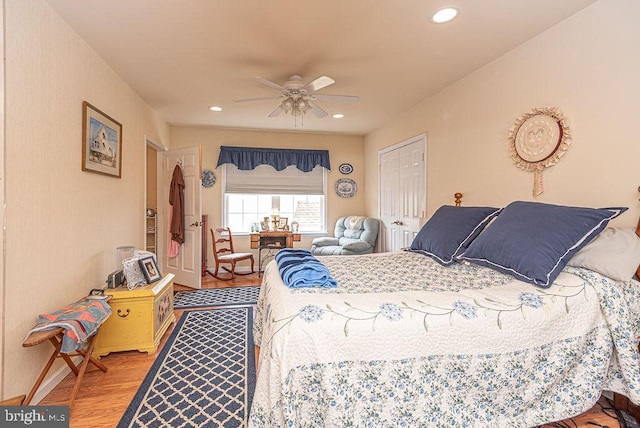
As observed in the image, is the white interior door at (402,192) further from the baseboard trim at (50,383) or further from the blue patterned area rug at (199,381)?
the baseboard trim at (50,383)

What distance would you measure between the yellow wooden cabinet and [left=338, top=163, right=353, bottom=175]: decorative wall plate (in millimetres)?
4057

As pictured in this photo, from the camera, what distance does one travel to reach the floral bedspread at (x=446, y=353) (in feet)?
4.14

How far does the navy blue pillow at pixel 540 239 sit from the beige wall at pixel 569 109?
0.41m

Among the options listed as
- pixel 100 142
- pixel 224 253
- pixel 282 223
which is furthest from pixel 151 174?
pixel 100 142

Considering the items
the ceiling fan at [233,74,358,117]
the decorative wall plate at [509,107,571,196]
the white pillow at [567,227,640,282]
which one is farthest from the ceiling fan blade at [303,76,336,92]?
the white pillow at [567,227,640,282]

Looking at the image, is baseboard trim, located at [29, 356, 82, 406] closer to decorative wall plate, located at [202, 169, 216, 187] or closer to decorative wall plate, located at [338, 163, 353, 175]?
decorative wall plate, located at [202, 169, 216, 187]

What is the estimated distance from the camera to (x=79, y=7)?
2.06 metres

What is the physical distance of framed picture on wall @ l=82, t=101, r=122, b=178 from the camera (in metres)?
2.47

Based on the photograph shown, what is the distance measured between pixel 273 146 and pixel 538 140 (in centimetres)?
415

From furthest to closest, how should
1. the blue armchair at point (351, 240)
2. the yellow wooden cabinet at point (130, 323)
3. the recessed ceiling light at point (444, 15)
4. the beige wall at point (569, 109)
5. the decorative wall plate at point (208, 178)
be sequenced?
the decorative wall plate at point (208, 178) < the blue armchair at point (351, 240) < the yellow wooden cabinet at point (130, 323) < the recessed ceiling light at point (444, 15) < the beige wall at point (569, 109)

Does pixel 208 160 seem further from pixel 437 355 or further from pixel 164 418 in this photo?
pixel 437 355

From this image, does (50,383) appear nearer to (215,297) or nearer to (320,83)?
(215,297)

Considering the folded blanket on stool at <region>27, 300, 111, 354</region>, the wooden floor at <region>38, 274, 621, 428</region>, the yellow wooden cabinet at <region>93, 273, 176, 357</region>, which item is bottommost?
the wooden floor at <region>38, 274, 621, 428</region>

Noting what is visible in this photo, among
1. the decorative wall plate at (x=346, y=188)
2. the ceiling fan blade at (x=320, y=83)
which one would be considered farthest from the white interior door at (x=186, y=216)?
the decorative wall plate at (x=346, y=188)
